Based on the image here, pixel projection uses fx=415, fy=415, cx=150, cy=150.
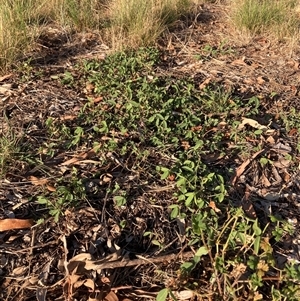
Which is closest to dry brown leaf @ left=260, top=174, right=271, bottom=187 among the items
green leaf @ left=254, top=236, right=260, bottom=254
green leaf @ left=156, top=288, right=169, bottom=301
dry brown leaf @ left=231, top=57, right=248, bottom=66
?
green leaf @ left=254, top=236, right=260, bottom=254

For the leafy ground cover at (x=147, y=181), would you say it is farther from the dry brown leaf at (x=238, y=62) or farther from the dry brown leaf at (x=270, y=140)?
the dry brown leaf at (x=238, y=62)

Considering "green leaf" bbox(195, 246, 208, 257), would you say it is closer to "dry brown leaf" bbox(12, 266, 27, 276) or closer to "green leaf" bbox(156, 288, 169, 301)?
"green leaf" bbox(156, 288, 169, 301)

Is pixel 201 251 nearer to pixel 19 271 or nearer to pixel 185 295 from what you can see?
pixel 185 295

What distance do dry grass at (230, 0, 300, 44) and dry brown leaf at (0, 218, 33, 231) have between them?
143 inches

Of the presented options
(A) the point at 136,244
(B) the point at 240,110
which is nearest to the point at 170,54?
(B) the point at 240,110

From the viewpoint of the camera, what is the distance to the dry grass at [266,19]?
4.77 metres

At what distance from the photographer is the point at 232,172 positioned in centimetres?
279

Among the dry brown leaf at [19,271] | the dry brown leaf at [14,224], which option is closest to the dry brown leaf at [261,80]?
the dry brown leaf at [14,224]

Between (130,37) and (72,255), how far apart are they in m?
2.81

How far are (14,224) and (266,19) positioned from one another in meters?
3.91

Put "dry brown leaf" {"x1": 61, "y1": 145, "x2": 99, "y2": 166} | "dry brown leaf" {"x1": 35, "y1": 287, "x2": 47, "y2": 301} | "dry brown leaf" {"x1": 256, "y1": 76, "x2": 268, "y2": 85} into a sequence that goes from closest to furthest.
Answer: "dry brown leaf" {"x1": 35, "y1": 287, "x2": 47, "y2": 301} < "dry brown leaf" {"x1": 61, "y1": 145, "x2": 99, "y2": 166} < "dry brown leaf" {"x1": 256, "y1": 76, "x2": 268, "y2": 85}

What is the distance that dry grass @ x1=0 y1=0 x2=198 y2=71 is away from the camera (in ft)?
13.0

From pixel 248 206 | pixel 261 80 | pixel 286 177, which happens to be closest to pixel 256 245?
pixel 248 206

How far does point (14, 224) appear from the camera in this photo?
2.29 m
